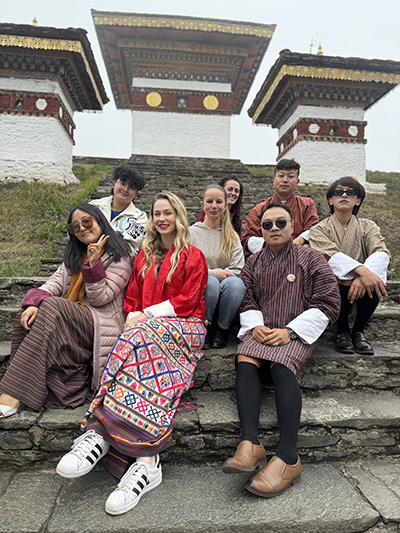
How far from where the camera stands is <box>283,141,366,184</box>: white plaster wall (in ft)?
39.1

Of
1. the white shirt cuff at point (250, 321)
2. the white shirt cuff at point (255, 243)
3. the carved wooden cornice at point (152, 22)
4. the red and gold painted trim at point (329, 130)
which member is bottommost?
the white shirt cuff at point (250, 321)

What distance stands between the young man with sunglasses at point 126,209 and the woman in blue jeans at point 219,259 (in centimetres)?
52

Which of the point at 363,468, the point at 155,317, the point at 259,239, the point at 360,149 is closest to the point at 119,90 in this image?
the point at 360,149

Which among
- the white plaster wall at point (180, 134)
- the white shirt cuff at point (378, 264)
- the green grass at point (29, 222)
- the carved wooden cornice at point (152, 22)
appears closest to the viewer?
the white shirt cuff at point (378, 264)

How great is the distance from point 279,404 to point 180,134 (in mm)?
12799

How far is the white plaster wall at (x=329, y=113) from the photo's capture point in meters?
11.8

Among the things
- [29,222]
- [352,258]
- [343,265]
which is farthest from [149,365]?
[29,222]

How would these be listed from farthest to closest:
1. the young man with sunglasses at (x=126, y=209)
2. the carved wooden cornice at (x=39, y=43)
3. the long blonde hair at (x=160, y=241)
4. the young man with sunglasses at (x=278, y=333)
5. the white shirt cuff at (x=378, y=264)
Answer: the carved wooden cornice at (x=39, y=43), the young man with sunglasses at (x=126, y=209), the white shirt cuff at (x=378, y=264), the long blonde hair at (x=160, y=241), the young man with sunglasses at (x=278, y=333)

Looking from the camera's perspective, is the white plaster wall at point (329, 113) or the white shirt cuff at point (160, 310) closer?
the white shirt cuff at point (160, 310)

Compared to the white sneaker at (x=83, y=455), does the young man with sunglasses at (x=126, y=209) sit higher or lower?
higher

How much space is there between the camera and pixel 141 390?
2.04 meters

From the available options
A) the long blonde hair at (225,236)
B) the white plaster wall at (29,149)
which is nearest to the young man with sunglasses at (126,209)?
the long blonde hair at (225,236)

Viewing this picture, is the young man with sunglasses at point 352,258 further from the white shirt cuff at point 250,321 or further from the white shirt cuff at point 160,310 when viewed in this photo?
the white shirt cuff at point 160,310

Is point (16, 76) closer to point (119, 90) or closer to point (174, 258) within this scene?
point (119, 90)
